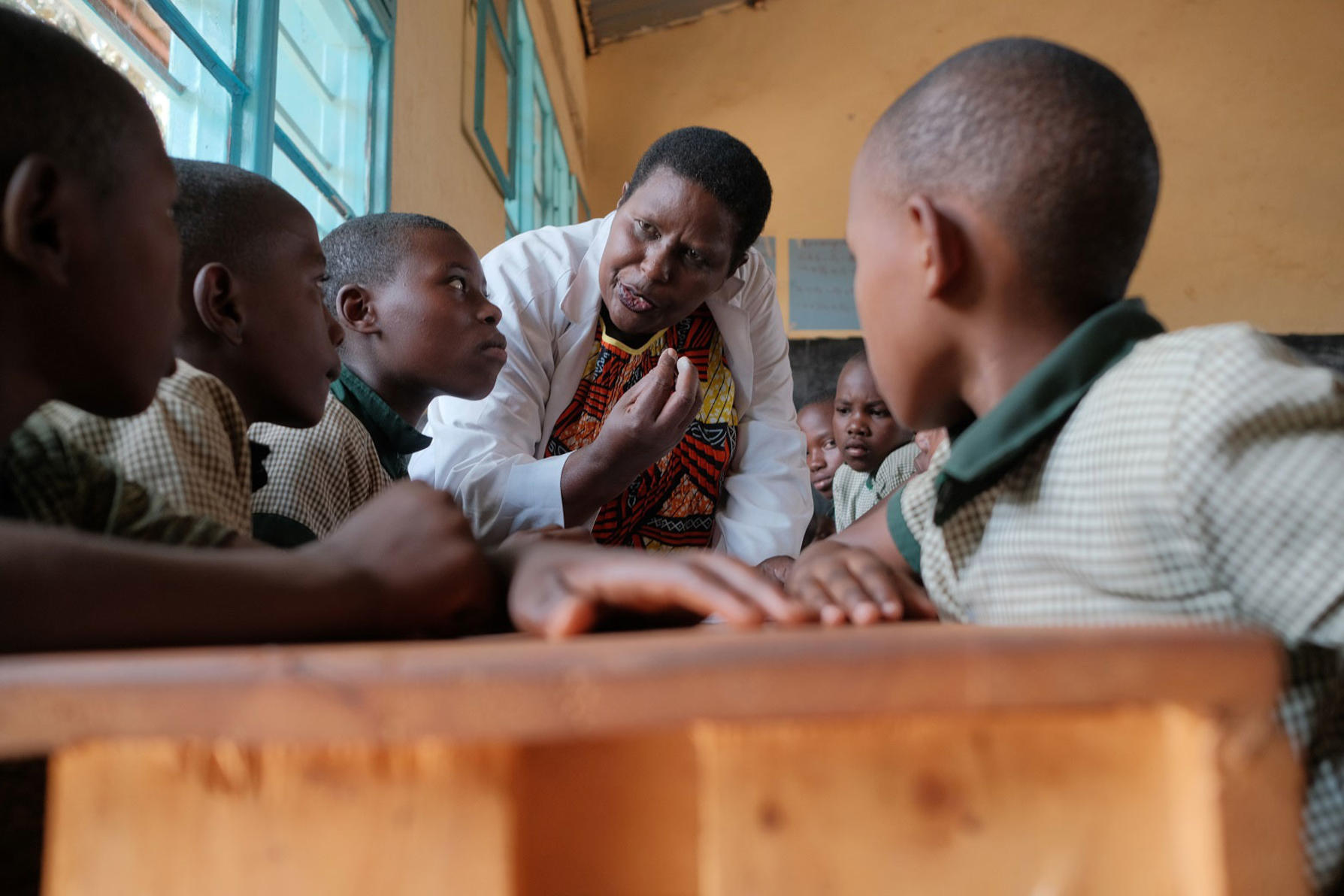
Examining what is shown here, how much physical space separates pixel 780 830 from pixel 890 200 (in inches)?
23.7

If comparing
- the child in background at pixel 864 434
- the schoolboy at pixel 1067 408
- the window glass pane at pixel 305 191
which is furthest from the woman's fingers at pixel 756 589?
the child in background at pixel 864 434

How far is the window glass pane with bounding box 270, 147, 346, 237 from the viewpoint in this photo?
2129 millimetres

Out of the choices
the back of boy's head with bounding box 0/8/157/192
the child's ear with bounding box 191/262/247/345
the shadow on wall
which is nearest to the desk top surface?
the back of boy's head with bounding box 0/8/157/192

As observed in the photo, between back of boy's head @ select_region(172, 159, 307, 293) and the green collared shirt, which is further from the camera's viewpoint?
back of boy's head @ select_region(172, 159, 307, 293)

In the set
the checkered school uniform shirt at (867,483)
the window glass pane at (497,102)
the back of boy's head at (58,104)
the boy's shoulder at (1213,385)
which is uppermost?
the window glass pane at (497,102)

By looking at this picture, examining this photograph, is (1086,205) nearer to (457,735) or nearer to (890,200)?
(890,200)

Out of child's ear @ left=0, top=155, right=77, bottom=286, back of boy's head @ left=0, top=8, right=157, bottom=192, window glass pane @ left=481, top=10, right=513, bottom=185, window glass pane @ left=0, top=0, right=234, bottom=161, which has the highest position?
window glass pane @ left=481, top=10, right=513, bottom=185

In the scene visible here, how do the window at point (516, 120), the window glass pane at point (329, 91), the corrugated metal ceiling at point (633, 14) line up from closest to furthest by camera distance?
the window glass pane at point (329, 91) < the window at point (516, 120) < the corrugated metal ceiling at point (633, 14)

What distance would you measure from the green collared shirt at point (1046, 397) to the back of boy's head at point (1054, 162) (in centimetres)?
7

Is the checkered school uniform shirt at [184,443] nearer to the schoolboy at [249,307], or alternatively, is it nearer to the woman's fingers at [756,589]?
the schoolboy at [249,307]

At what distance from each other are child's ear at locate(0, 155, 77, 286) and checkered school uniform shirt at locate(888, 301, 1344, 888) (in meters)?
0.62

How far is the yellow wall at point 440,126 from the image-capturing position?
2771mm

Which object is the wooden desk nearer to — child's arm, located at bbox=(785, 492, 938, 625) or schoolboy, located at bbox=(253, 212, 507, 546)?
child's arm, located at bbox=(785, 492, 938, 625)

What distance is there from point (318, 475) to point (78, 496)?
1.72 ft
